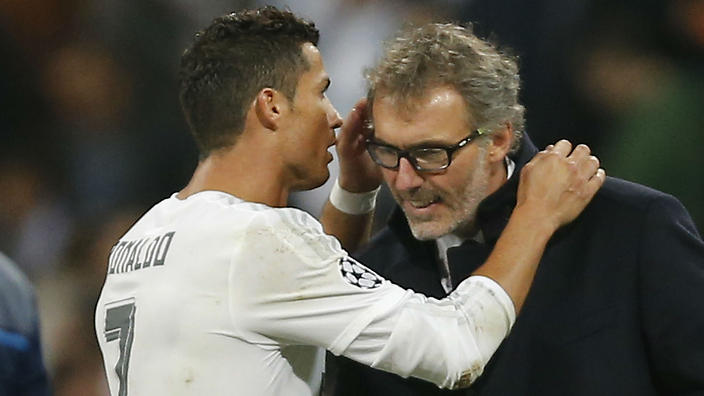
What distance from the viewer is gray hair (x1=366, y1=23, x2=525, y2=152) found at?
203 cm

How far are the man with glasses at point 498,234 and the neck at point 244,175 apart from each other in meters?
0.21

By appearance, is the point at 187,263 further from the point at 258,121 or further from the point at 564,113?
the point at 564,113

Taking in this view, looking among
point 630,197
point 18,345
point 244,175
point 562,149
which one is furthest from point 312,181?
point 18,345

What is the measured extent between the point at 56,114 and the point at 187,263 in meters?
2.18

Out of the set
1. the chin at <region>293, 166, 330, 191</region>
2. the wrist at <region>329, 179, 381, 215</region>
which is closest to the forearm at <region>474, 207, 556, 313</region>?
the chin at <region>293, 166, 330, 191</region>

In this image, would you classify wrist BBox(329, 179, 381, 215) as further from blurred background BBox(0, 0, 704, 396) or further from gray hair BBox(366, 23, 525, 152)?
blurred background BBox(0, 0, 704, 396)

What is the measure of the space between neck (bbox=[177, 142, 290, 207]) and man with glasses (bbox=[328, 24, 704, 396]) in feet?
0.69

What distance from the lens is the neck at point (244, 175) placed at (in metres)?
1.99

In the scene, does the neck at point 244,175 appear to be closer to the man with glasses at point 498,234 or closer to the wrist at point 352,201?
the man with glasses at point 498,234

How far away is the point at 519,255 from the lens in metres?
1.92

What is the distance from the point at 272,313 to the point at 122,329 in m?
0.32

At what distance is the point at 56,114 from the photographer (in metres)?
3.88

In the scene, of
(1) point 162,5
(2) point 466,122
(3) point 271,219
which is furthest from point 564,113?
(3) point 271,219

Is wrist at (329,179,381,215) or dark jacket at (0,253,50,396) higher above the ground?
wrist at (329,179,381,215)
